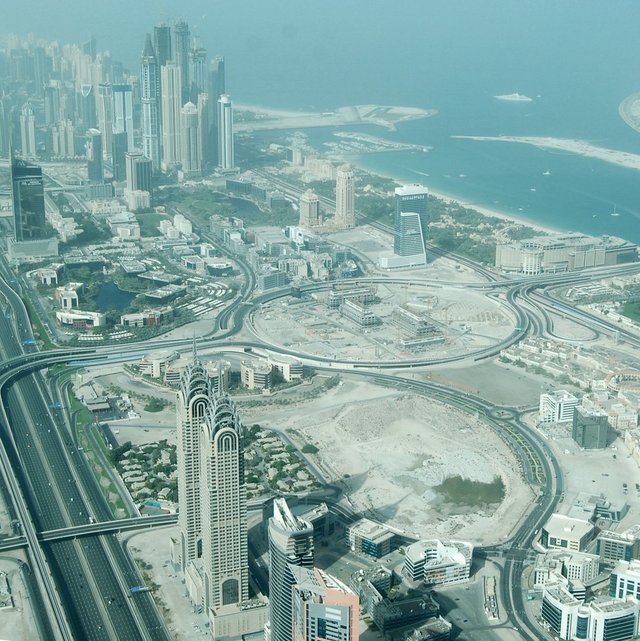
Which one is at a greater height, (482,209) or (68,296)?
(482,209)

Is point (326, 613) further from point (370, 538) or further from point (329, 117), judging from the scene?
point (329, 117)

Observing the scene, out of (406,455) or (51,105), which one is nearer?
(406,455)

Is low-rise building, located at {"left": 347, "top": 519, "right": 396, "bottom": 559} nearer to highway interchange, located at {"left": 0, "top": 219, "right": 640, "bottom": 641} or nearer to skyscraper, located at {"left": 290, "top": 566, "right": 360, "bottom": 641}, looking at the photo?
highway interchange, located at {"left": 0, "top": 219, "right": 640, "bottom": 641}

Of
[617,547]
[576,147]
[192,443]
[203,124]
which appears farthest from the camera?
[576,147]

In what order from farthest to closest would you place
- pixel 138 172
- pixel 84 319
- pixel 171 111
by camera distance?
pixel 171 111, pixel 138 172, pixel 84 319

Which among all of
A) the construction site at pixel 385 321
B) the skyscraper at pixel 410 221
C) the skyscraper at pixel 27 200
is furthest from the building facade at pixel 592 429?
the skyscraper at pixel 27 200

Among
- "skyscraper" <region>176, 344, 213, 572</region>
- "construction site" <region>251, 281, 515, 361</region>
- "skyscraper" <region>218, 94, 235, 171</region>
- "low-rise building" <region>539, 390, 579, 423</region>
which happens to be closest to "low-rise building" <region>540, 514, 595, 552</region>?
"low-rise building" <region>539, 390, 579, 423</region>

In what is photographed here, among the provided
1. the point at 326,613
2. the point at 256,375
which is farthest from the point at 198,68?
the point at 326,613
